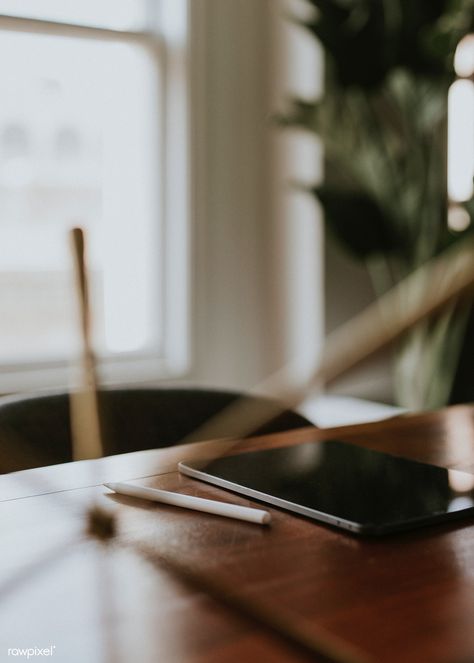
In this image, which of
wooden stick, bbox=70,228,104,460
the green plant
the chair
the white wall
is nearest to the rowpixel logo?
wooden stick, bbox=70,228,104,460

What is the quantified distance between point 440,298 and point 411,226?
254 centimetres

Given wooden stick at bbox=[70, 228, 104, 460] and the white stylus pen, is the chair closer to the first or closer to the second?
the white stylus pen

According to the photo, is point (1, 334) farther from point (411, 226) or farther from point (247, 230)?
point (411, 226)

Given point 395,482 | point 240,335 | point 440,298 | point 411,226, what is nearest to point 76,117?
point 240,335

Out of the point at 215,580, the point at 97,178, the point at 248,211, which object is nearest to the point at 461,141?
the point at 248,211

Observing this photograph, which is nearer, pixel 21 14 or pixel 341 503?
pixel 341 503

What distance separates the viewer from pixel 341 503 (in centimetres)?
86

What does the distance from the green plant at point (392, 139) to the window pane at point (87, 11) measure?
Answer: 73cm

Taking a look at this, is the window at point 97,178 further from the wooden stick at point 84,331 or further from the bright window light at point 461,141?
the wooden stick at point 84,331

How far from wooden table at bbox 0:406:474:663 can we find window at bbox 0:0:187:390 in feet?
7.35

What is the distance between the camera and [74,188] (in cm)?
326

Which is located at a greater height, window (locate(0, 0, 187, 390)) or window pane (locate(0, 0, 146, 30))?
window pane (locate(0, 0, 146, 30))

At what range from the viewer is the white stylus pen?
825mm

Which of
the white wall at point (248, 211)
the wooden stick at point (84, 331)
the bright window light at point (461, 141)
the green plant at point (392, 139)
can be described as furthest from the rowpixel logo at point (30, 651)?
the bright window light at point (461, 141)
